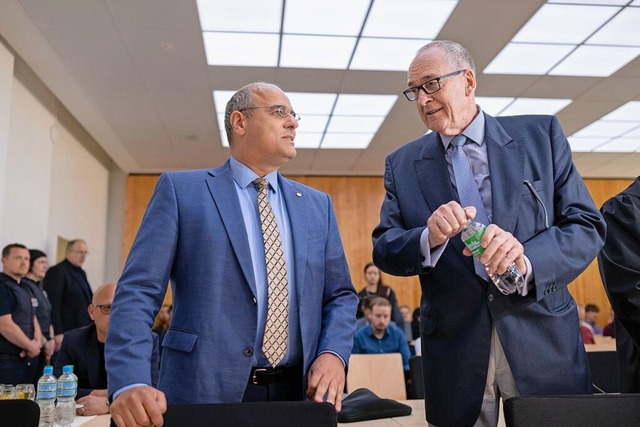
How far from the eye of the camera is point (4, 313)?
4520mm

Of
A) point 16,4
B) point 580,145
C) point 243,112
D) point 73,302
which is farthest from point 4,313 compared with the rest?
point 580,145

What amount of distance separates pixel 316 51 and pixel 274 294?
192 inches

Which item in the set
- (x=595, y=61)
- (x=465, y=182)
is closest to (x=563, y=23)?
(x=595, y=61)

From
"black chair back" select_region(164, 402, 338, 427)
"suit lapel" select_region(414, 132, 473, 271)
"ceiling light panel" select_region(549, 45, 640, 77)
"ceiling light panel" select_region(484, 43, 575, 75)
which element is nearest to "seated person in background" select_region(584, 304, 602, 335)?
"ceiling light panel" select_region(549, 45, 640, 77)

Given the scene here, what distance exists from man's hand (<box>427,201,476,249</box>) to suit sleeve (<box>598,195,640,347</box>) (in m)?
0.69

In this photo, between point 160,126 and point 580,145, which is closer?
point 160,126

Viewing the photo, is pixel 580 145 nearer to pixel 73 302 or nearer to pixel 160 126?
pixel 160 126

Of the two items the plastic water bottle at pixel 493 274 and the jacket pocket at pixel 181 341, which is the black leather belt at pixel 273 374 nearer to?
the jacket pocket at pixel 181 341

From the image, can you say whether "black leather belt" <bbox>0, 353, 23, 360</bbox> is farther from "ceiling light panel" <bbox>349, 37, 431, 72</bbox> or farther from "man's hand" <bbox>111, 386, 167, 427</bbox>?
"ceiling light panel" <bbox>349, 37, 431, 72</bbox>

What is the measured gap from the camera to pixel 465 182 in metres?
1.55

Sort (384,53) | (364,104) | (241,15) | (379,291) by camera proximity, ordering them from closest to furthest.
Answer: (241,15) → (384,53) → (379,291) → (364,104)

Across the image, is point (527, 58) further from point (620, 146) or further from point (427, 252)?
point (427, 252)

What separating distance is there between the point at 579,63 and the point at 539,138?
216 inches

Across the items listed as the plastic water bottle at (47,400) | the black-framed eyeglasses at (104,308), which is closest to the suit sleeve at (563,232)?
the plastic water bottle at (47,400)
